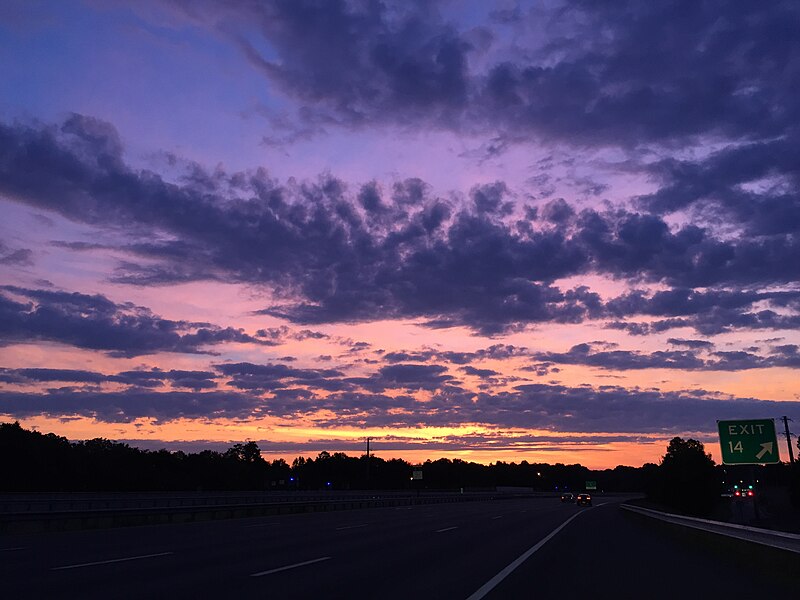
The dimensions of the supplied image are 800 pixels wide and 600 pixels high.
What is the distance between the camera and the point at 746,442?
28.9 metres

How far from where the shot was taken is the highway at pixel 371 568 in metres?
12.2

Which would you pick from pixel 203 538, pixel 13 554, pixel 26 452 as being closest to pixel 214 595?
pixel 13 554

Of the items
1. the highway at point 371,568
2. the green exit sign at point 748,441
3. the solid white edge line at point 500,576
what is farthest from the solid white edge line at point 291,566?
the green exit sign at point 748,441

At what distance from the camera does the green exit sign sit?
2834 cm

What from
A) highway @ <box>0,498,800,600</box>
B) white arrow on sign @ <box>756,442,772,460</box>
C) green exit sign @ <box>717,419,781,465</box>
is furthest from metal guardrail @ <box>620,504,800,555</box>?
white arrow on sign @ <box>756,442,772,460</box>

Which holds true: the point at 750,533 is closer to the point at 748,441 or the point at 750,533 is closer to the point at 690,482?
the point at 748,441

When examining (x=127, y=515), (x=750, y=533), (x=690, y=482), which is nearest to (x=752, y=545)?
(x=750, y=533)

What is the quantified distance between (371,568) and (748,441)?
19622 mm

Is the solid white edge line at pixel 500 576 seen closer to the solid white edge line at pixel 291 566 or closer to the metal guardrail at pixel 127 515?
the solid white edge line at pixel 291 566

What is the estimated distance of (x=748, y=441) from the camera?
28.9 metres

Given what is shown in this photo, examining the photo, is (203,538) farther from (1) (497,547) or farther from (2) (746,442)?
(2) (746,442)

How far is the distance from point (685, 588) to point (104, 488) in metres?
104

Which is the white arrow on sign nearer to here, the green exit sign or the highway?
the green exit sign

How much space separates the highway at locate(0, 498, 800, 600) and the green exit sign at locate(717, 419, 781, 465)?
5829mm
